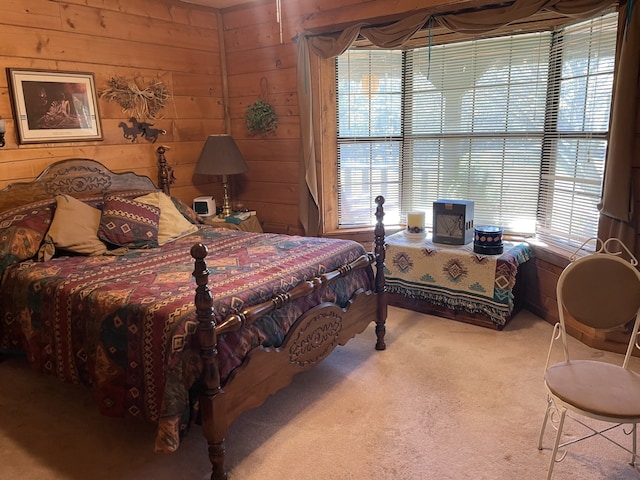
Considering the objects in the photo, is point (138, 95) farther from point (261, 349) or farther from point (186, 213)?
point (261, 349)

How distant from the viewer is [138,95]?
3871 mm

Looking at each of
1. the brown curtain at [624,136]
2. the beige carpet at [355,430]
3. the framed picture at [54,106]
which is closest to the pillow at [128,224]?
the framed picture at [54,106]

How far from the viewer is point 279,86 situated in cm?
421

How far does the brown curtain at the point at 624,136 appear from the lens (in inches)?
105

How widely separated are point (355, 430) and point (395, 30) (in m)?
2.70

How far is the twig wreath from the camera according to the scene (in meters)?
3.71

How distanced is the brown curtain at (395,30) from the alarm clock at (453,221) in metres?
1.02

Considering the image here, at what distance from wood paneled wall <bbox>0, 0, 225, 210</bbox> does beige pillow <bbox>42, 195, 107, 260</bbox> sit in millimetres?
534

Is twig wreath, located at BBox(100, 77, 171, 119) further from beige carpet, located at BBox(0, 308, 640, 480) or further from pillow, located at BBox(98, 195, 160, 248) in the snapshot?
beige carpet, located at BBox(0, 308, 640, 480)

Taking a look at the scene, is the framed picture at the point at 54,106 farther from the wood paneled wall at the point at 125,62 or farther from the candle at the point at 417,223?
the candle at the point at 417,223

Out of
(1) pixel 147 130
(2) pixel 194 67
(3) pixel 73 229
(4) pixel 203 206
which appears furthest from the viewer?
(2) pixel 194 67

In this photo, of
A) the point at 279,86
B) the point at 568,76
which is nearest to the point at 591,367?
the point at 568,76

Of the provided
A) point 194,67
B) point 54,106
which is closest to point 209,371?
point 54,106

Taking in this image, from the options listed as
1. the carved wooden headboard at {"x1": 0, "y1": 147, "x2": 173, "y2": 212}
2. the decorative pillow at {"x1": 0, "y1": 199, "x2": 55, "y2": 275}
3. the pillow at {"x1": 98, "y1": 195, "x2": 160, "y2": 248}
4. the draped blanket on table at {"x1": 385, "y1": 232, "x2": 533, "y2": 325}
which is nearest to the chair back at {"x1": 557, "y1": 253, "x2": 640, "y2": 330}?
the draped blanket on table at {"x1": 385, "y1": 232, "x2": 533, "y2": 325}
